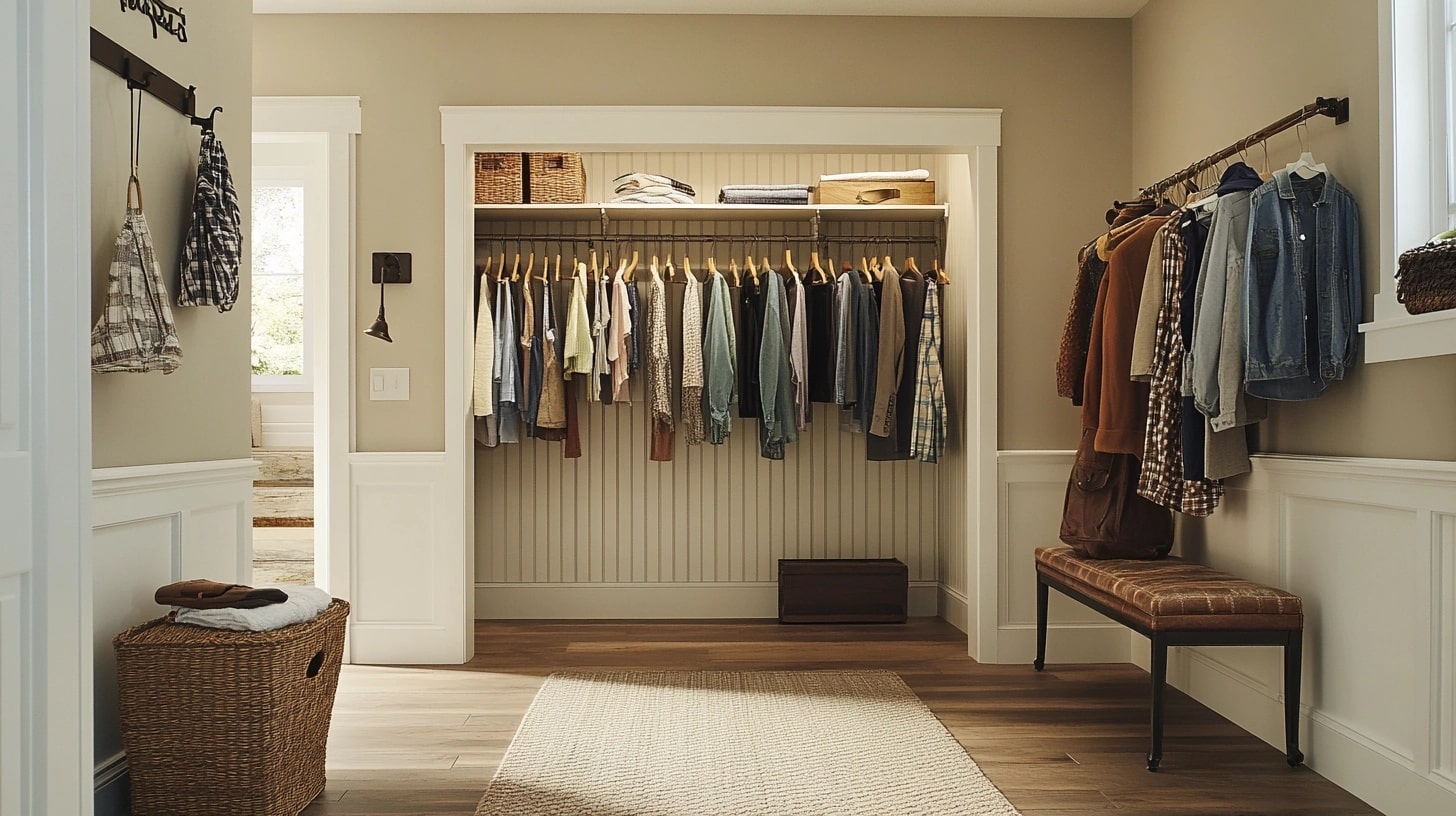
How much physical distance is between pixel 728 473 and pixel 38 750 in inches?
149

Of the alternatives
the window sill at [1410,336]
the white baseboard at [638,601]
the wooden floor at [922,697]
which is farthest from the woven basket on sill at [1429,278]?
the white baseboard at [638,601]

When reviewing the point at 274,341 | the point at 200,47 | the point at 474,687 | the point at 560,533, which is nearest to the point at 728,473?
A: the point at 560,533

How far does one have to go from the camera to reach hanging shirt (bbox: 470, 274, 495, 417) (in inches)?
179

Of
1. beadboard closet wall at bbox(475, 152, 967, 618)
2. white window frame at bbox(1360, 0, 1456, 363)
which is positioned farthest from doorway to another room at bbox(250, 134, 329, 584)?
white window frame at bbox(1360, 0, 1456, 363)

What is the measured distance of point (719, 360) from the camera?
188 inches

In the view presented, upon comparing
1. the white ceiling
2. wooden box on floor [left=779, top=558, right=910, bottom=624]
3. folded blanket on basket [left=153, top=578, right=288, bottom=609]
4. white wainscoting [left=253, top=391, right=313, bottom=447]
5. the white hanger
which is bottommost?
wooden box on floor [left=779, top=558, right=910, bottom=624]

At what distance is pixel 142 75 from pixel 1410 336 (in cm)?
308

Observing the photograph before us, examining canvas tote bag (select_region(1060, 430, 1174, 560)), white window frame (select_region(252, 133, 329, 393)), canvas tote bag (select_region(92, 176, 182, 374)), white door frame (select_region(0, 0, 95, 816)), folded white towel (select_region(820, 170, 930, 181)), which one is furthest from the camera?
folded white towel (select_region(820, 170, 930, 181))

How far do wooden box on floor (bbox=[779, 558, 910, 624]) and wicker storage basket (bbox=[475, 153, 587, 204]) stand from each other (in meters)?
2.05

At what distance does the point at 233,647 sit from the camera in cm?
232

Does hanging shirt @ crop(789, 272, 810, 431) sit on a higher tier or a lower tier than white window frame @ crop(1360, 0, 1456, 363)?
lower

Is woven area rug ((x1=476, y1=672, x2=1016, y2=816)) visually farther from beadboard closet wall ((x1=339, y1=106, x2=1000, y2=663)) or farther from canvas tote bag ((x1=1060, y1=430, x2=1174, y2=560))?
beadboard closet wall ((x1=339, y1=106, x2=1000, y2=663))

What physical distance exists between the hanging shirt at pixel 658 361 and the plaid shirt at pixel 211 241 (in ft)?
7.16

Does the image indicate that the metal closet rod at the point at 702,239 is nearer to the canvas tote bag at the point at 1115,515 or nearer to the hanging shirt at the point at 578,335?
the hanging shirt at the point at 578,335
